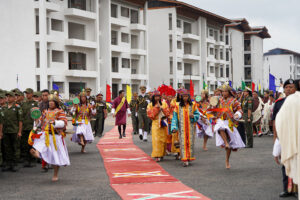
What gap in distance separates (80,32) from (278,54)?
8024 centimetres

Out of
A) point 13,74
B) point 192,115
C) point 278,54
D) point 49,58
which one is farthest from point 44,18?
point 278,54

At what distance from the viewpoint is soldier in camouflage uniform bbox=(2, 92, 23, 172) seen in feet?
36.9

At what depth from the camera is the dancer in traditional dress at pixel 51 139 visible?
9.77m

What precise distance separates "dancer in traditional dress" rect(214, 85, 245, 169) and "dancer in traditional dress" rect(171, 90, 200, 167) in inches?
36.9

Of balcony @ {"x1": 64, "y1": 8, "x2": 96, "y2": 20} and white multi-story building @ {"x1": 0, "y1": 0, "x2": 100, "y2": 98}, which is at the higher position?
balcony @ {"x1": 64, "y1": 8, "x2": 96, "y2": 20}

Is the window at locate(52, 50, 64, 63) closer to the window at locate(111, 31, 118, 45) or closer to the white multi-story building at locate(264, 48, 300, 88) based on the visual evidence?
the window at locate(111, 31, 118, 45)

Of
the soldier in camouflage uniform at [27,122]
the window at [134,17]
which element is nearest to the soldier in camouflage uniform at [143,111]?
the soldier in camouflage uniform at [27,122]

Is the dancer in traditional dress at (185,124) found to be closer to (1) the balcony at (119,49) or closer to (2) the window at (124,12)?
(1) the balcony at (119,49)

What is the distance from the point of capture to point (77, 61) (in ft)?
145

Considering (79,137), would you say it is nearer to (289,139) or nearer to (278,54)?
(289,139)

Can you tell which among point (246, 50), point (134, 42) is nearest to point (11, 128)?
point (134, 42)

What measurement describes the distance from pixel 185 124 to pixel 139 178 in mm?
2568

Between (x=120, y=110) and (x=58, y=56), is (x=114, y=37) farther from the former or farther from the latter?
(x=120, y=110)

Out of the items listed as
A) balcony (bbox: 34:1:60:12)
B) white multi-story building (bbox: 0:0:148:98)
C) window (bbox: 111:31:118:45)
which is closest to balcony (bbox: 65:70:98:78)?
white multi-story building (bbox: 0:0:148:98)
